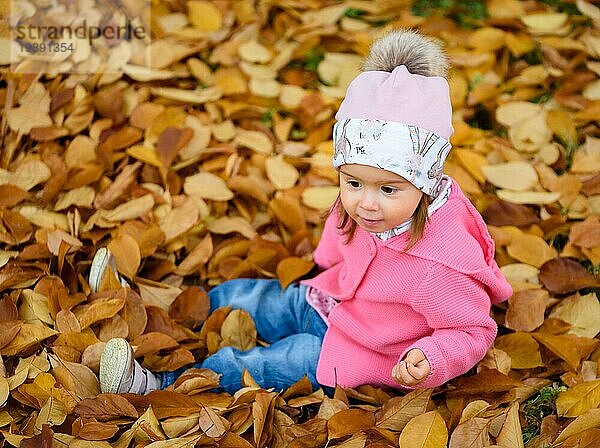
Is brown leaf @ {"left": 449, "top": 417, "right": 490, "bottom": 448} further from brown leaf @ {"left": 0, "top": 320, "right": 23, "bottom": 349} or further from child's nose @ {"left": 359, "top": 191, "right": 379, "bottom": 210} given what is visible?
brown leaf @ {"left": 0, "top": 320, "right": 23, "bottom": 349}

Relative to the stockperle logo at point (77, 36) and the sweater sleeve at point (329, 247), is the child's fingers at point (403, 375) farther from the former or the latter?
the stockperle logo at point (77, 36)

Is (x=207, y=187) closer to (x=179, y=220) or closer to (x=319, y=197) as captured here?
(x=179, y=220)

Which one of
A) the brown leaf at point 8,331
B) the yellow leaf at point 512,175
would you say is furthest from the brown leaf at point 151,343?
the yellow leaf at point 512,175

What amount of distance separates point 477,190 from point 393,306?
624 mm

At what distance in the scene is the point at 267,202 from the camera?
1.97 m

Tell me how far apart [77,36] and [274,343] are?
1.17m

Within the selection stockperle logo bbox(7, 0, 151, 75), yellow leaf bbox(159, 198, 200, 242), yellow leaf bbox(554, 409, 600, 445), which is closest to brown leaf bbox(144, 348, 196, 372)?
yellow leaf bbox(159, 198, 200, 242)

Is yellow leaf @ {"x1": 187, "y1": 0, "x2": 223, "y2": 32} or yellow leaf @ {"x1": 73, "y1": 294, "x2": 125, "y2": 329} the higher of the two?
yellow leaf @ {"x1": 187, "y1": 0, "x2": 223, "y2": 32}

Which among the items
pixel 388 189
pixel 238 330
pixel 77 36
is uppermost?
pixel 388 189

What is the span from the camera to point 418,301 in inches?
54.9

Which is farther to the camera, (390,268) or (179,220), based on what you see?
(179,220)

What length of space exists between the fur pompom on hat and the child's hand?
0.27m

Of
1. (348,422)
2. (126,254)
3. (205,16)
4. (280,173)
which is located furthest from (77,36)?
(348,422)

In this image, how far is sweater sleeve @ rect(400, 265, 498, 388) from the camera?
1364 millimetres
